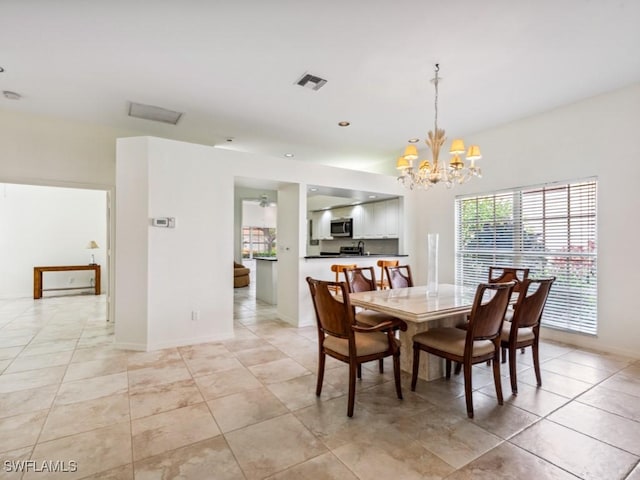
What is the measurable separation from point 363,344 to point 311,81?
2707 millimetres

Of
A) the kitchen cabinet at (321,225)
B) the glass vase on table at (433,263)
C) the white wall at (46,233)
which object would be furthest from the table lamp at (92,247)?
the glass vase on table at (433,263)

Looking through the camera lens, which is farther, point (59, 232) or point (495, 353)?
point (59, 232)

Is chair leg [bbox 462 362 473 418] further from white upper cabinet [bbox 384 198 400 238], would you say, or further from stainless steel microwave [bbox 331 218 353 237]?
stainless steel microwave [bbox 331 218 353 237]

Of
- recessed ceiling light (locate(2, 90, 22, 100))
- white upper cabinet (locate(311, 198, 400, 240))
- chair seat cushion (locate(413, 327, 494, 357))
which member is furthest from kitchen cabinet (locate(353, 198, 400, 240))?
recessed ceiling light (locate(2, 90, 22, 100))

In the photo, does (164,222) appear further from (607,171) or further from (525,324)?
(607,171)

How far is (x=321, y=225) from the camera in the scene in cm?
895

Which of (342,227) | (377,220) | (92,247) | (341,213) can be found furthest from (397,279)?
(92,247)

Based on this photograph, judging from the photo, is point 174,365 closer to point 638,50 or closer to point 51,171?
point 51,171

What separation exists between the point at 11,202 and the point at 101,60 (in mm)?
6338

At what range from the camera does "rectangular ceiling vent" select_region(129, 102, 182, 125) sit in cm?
397

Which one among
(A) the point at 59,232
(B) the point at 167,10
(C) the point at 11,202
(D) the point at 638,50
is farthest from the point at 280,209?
(C) the point at 11,202

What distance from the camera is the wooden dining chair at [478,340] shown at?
2.21m

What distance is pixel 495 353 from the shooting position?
93.7 inches

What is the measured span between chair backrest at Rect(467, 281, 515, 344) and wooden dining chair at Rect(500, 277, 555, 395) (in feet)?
0.78
